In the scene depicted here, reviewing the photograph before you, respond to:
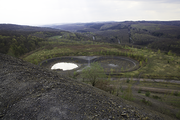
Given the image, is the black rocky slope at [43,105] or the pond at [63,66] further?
the pond at [63,66]

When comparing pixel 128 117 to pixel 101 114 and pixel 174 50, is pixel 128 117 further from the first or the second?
pixel 174 50

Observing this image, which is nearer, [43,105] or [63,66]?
[43,105]

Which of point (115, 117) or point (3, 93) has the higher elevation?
point (3, 93)

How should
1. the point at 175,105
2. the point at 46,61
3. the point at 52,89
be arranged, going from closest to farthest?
the point at 52,89
the point at 175,105
the point at 46,61

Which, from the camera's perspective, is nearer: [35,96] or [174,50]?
[35,96]

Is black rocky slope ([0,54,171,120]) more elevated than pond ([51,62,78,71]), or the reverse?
black rocky slope ([0,54,171,120])

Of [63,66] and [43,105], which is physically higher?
[43,105]

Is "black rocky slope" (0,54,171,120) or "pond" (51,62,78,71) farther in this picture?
"pond" (51,62,78,71)

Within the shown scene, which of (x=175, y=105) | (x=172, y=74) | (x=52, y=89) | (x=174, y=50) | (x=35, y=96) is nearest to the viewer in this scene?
(x=35, y=96)

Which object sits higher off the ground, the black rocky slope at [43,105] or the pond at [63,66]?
the black rocky slope at [43,105]

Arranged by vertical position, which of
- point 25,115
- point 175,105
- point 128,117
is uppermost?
point 25,115

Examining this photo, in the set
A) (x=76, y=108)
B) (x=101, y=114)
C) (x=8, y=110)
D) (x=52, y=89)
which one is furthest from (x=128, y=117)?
(x=8, y=110)
